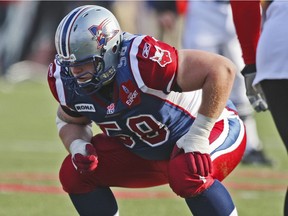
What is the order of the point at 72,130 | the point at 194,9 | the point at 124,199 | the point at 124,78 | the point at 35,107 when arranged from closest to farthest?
the point at 124,78 < the point at 72,130 < the point at 124,199 < the point at 194,9 < the point at 35,107

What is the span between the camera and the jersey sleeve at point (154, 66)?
4.34 meters

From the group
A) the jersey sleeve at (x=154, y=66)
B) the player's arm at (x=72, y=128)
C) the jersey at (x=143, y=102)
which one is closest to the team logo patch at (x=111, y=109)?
the jersey at (x=143, y=102)

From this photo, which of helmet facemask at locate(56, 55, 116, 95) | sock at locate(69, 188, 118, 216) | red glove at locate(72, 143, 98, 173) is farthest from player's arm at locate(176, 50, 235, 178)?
A: sock at locate(69, 188, 118, 216)

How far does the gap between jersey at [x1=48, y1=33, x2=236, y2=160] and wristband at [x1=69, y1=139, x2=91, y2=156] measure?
0.46ft

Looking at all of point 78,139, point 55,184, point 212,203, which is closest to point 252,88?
point 212,203

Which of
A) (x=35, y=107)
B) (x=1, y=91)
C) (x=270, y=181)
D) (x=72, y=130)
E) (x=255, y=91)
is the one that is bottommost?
(x=1, y=91)

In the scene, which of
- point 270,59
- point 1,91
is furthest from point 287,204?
point 1,91

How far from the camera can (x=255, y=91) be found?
446 cm

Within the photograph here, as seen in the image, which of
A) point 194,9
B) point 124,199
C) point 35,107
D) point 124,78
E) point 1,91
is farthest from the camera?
point 1,91

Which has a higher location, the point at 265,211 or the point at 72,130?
the point at 72,130

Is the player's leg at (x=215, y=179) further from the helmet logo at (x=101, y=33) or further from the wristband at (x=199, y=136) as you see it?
the helmet logo at (x=101, y=33)

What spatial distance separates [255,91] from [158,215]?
5.79ft

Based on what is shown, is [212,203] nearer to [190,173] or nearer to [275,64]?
[190,173]

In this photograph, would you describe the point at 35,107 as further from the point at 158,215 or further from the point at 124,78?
the point at 124,78
